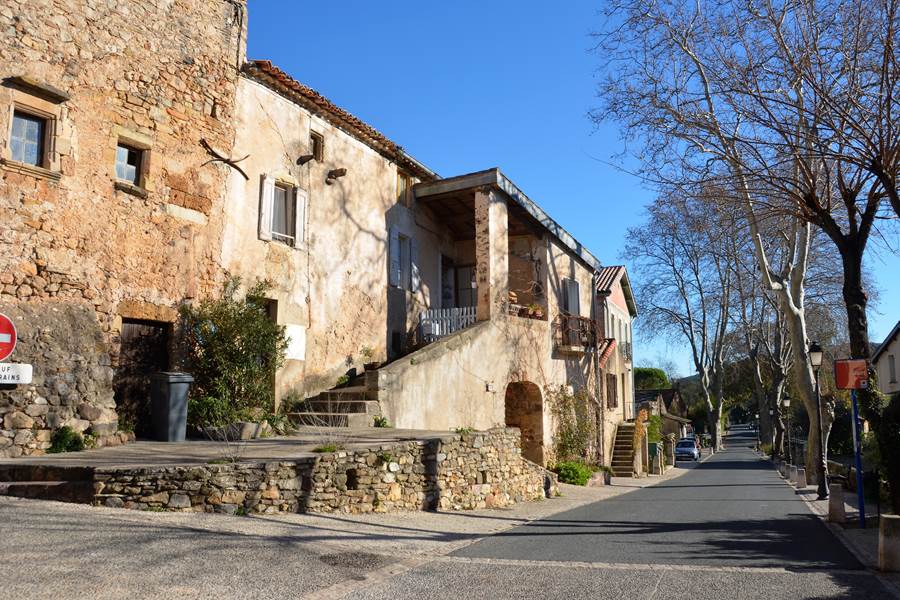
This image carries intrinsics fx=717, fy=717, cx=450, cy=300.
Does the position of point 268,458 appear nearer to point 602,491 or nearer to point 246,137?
point 246,137

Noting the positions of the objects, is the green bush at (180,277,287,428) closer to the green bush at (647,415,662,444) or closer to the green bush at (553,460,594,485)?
the green bush at (553,460,594,485)

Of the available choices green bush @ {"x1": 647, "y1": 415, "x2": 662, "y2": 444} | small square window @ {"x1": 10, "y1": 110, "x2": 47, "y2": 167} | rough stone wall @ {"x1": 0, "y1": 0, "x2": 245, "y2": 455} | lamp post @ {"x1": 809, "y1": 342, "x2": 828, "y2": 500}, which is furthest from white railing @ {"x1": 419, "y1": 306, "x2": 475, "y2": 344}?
green bush @ {"x1": 647, "y1": 415, "x2": 662, "y2": 444}

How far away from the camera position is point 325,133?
52.0 ft

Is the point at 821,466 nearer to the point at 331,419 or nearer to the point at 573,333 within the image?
the point at 573,333

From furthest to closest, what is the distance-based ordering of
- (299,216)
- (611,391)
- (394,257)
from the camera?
(611,391) → (394,257) → (299,216)

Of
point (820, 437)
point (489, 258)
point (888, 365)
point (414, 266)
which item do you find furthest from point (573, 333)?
point (888, 365)

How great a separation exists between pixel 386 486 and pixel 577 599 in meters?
4.87

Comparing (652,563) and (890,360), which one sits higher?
(890,360)

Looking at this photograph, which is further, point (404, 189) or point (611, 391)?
point (611, 391)

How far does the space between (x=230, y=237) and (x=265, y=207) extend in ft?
3.42

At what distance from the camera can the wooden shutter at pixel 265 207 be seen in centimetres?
1402

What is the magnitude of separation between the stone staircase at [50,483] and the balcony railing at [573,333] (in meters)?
14.6

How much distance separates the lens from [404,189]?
18.7 meters

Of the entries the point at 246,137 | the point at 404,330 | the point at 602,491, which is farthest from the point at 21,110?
the point at 602,491
